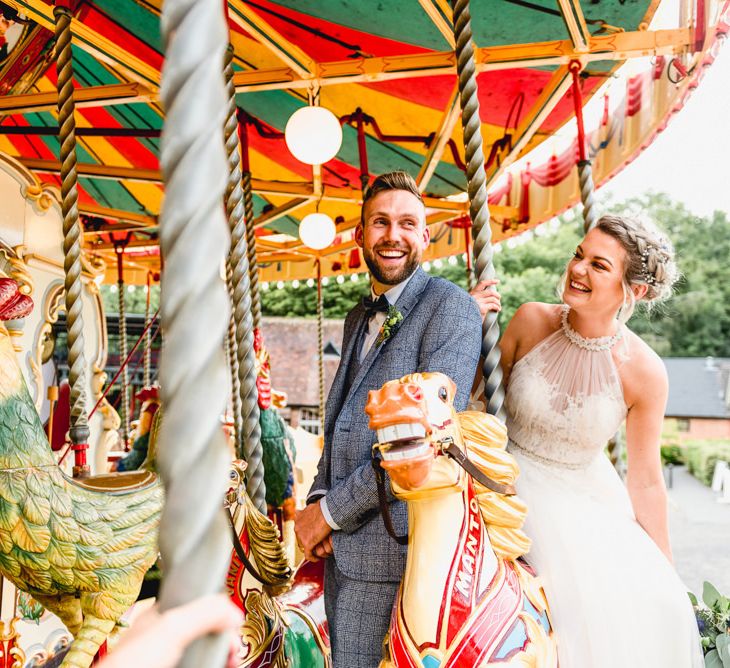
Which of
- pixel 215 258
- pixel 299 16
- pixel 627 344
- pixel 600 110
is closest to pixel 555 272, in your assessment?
pixel 600 110

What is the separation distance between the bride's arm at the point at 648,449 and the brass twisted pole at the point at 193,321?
1.71 meters

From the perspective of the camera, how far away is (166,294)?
1.73ft

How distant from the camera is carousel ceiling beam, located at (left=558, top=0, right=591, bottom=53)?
3.05 metres

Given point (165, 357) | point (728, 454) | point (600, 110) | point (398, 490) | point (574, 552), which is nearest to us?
point (165, 357)

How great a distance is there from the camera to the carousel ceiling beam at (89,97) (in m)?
3.86

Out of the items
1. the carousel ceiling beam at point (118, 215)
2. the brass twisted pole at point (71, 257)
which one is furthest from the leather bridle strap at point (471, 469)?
the carousel ceiling beam at point (118, 215)

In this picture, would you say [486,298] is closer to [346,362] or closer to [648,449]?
[346,362]

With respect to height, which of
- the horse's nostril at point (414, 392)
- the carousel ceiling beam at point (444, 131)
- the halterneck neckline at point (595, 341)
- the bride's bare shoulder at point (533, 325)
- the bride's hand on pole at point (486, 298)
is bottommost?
the horse's nostril at point (414, 392)

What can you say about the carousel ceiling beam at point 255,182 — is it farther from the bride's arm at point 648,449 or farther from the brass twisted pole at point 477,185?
the bride's arm at point 648,449

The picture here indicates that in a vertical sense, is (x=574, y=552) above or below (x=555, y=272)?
below

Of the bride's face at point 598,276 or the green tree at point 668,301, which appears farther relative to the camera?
the green tree at point 668,301

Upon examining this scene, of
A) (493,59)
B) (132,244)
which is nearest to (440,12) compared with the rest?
(493,59)

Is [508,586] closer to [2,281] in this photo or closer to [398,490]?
[398,490]

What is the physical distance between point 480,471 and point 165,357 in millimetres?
1128
